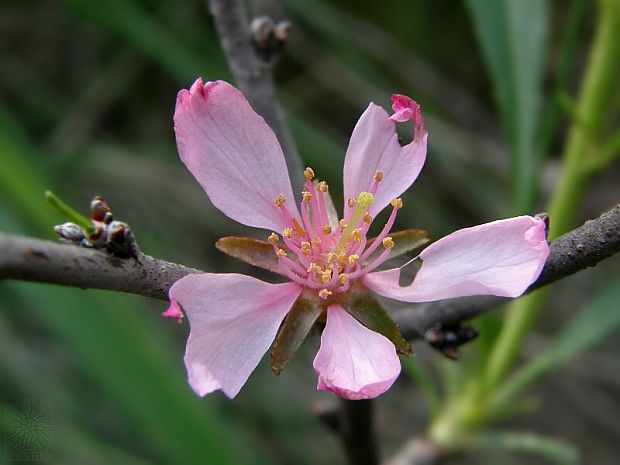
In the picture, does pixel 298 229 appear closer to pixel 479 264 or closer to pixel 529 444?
pixel 479 264

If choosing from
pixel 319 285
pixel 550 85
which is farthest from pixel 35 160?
pixel 550 85

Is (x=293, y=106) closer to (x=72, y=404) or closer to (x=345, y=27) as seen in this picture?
(x=345, y=27)

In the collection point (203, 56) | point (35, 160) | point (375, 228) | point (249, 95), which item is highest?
point (249, 95)

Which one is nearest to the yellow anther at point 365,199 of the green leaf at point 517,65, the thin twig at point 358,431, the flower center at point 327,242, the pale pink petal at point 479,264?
the flower center at point 327,242

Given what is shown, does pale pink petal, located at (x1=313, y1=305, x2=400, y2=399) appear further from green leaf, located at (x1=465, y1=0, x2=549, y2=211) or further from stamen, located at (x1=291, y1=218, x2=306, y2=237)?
green leaf, located at (x1=465, y1=0, x2=549, y2=211)

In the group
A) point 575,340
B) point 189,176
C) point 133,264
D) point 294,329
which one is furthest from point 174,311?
point 189,176

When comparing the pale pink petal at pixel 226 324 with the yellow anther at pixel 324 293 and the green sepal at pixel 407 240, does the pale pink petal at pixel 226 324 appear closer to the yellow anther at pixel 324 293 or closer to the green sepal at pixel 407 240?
the yellow anther at pixel 324 293
